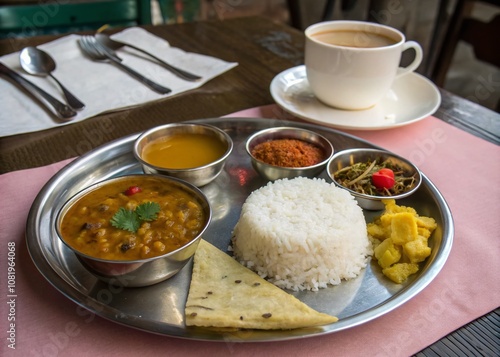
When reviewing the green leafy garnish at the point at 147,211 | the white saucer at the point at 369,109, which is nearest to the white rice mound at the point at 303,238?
the green leafy garnish at the point at 147,211

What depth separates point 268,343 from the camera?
1.00 meters

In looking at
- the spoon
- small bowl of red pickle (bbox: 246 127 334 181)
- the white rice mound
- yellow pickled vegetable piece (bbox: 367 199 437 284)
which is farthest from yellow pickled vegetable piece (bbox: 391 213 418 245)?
the spoon

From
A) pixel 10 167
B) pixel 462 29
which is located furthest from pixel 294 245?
pixel 462 29

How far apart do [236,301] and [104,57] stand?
1.79 metres

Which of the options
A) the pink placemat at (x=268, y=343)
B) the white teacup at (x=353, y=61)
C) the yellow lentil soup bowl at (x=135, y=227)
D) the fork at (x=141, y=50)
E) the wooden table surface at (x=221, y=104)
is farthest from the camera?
the fork at (x=141, y=50)

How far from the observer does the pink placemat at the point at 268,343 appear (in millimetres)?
979

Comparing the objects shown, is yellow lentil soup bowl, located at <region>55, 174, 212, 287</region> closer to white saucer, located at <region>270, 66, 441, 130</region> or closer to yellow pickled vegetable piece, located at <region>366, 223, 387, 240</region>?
yellow pickled vegetable piece, located at <region>366, 223, 387, 240</region>

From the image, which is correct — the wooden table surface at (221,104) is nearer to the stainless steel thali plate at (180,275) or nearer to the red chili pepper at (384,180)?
the stainless steel thali plate at (180,275)

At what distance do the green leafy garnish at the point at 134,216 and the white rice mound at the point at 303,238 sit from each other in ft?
0.87

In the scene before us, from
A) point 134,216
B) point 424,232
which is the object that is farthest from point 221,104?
point 424,232

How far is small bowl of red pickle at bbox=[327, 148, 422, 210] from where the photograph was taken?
1471mm

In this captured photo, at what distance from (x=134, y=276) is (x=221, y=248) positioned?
0.31 m

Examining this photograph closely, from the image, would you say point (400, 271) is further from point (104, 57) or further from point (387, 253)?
point (104, 57)

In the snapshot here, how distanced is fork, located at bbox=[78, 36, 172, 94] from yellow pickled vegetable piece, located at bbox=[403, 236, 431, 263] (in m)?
1.38
